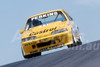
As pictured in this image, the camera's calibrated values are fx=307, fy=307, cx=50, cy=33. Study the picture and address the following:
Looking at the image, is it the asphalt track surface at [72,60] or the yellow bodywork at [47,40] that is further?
the yellow bodywork at [47,40]

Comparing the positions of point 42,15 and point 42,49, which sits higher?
point 42,15

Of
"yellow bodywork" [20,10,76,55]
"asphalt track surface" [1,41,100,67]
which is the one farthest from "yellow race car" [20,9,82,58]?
"asphalt track surface" [1,41,100,67]

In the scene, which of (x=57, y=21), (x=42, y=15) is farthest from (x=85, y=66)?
(x=42, y=15)

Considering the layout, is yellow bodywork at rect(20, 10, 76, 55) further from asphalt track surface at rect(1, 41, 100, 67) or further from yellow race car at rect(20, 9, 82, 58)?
asphalt track surface at rect(1, 41, 100, 67)

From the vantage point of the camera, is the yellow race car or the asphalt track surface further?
the yellow race car

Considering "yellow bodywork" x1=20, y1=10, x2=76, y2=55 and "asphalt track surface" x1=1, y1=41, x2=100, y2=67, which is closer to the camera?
"asphalt track surface" x1=1, y1=41, x2=100, y2=67

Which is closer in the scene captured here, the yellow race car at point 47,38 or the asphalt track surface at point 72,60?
the asphalt track surface at point 72,60

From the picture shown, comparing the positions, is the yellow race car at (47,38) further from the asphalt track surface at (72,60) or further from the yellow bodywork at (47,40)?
the asphalt track surface at (72,60)

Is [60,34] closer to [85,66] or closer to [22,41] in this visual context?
[22,41]

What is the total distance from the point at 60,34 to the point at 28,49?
1041 millimetres

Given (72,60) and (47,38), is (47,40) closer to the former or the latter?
(47,38)

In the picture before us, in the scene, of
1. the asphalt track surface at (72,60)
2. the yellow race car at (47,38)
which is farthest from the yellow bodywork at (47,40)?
the asphalt track surface at (72,60)

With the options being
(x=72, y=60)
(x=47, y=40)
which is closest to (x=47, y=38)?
(x=47, y=40)

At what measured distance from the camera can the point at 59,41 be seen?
8.76 metres
